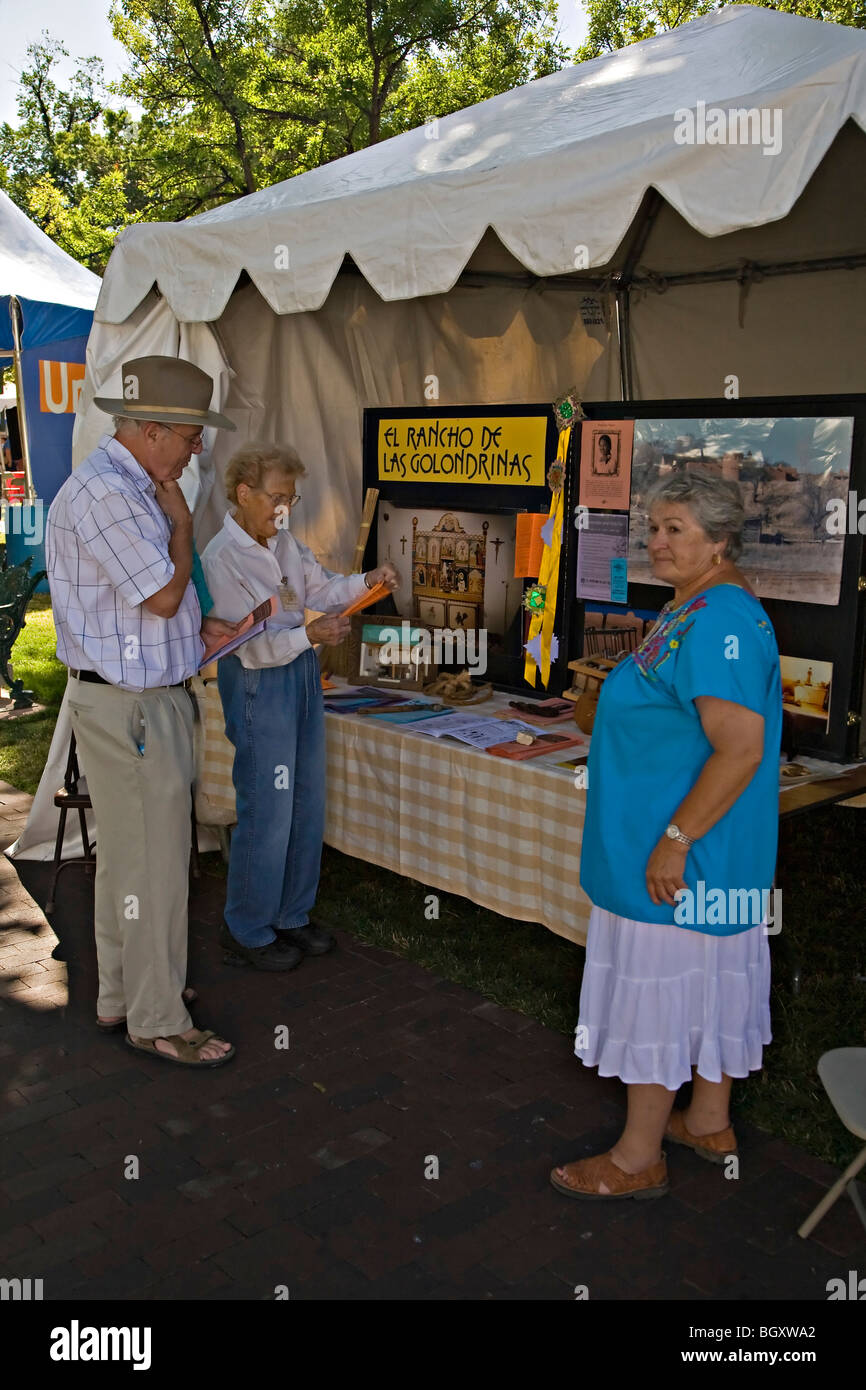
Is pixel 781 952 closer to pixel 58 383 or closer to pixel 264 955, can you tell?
pixel 264 955

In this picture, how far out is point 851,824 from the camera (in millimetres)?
5945

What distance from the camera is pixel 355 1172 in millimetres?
3062

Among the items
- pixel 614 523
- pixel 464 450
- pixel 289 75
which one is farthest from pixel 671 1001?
pixel 289 75

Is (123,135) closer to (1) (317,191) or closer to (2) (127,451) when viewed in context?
(1) (317,191)

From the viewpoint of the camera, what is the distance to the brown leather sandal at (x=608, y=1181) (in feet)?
9.60

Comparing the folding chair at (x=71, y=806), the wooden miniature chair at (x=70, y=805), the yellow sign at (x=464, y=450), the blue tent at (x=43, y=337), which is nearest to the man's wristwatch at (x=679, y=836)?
the yellow sign at (x=464, y=450)

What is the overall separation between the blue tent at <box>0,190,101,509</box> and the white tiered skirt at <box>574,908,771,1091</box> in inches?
297

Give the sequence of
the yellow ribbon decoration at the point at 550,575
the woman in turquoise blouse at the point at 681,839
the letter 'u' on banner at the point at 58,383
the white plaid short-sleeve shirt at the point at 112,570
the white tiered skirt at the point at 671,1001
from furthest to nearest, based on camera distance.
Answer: the letter 'u' on banner at the point at 58,383, the yellow ribbon decoration at the point at 550,575, the white plaid short-sleeve shirt at the point at 112,570, the white tiered skirt at the point at 671,1001, the woman in turquoise blouse at the point at 681,839

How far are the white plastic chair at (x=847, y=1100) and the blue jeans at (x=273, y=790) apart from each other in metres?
2.25

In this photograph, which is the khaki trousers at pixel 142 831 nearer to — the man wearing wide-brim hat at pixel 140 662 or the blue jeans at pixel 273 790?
the man wearing wide-brim hat at pixel 140 662

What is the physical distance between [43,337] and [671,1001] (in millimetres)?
8539

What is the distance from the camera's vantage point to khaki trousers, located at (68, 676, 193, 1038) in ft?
11.1

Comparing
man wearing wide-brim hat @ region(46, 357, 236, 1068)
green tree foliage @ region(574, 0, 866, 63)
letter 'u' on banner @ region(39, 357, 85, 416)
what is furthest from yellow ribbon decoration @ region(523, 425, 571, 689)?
green tree foliage @ region(574, 0, 866, 63)
